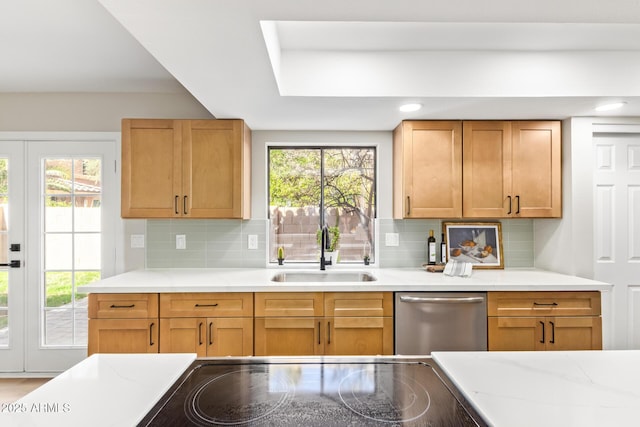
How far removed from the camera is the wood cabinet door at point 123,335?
94.8 inches

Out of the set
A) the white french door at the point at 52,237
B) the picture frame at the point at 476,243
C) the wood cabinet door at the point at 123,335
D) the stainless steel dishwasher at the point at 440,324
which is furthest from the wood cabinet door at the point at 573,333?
the white french door at the point at 52,237

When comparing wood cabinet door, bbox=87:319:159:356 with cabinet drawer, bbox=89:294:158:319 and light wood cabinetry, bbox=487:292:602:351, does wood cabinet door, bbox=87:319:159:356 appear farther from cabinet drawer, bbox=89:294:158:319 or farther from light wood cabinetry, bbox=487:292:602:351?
light wood cabinetry, bbox=487:292:602:351

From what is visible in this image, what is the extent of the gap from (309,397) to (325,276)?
2161 millimetres

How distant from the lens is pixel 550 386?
897mm

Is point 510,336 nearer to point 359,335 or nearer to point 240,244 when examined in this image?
point 359,335

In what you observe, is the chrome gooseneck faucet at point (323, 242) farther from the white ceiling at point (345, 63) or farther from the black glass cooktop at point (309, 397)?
the black glass cooktop at point (309, 397)

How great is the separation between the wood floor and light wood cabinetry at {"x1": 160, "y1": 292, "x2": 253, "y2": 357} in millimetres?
1373

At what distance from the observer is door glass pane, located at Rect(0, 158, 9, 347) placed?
3.14 meters

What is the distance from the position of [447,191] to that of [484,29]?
3.72 feet

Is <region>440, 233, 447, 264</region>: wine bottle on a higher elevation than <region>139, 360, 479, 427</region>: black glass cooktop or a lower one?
higher

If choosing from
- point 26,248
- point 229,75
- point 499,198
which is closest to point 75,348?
point 26,248

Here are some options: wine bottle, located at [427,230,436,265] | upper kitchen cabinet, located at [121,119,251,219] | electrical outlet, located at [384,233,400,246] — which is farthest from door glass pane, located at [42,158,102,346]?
wine bottle, located at [427,230,436,265]

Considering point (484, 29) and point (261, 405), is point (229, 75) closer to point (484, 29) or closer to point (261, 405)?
point (484, 29)

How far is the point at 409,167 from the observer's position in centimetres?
282
